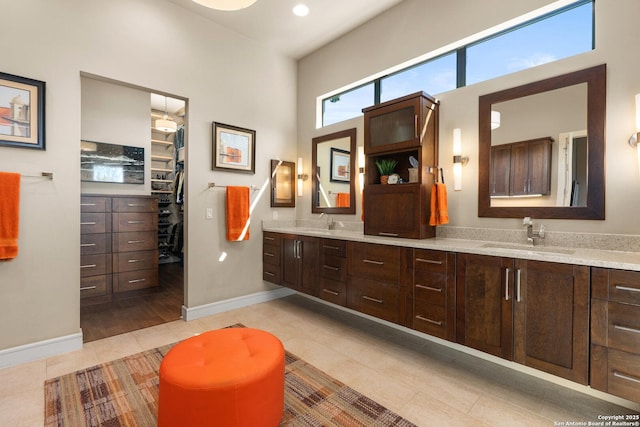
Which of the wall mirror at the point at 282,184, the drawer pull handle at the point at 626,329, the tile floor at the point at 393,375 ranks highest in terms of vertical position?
the wall mirror at the point at 282,184

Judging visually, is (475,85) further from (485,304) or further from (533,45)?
(485,304)

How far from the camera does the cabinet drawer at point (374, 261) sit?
2.47 meters

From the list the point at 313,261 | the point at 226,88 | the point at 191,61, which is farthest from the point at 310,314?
the point at 191,61

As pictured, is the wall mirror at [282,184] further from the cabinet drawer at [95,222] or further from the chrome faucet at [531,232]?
the chrome faucet at [531,232]

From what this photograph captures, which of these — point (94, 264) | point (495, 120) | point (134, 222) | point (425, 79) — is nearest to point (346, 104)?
point (425, 79)

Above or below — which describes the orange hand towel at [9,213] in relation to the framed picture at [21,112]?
below

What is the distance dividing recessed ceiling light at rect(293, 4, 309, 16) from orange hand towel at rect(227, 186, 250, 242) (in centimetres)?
204

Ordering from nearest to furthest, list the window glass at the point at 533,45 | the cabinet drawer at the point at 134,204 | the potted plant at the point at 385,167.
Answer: the window glass at the point at 533,45
the potted plant at the point at 385,167
the cabinet drawer at the point at 134,204

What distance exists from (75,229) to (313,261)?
2.21m

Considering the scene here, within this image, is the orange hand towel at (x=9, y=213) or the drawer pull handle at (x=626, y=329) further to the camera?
the orange hand towel at (x=9, y=213)

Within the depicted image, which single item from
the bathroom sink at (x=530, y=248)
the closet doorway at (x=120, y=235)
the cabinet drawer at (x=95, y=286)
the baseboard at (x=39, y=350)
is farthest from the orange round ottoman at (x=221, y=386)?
the cabinet drawer at (x=95, y=286)

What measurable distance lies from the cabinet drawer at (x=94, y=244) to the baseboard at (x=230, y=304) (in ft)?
4.74

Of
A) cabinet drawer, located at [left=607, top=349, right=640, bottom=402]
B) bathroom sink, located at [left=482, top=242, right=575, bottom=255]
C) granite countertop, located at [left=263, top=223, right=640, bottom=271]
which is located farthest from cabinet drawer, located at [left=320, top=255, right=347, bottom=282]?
cabinet drawer, located at [left=607, top=349, right=640, bottom=402]

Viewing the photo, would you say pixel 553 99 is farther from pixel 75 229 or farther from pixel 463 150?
pixel 75 229
